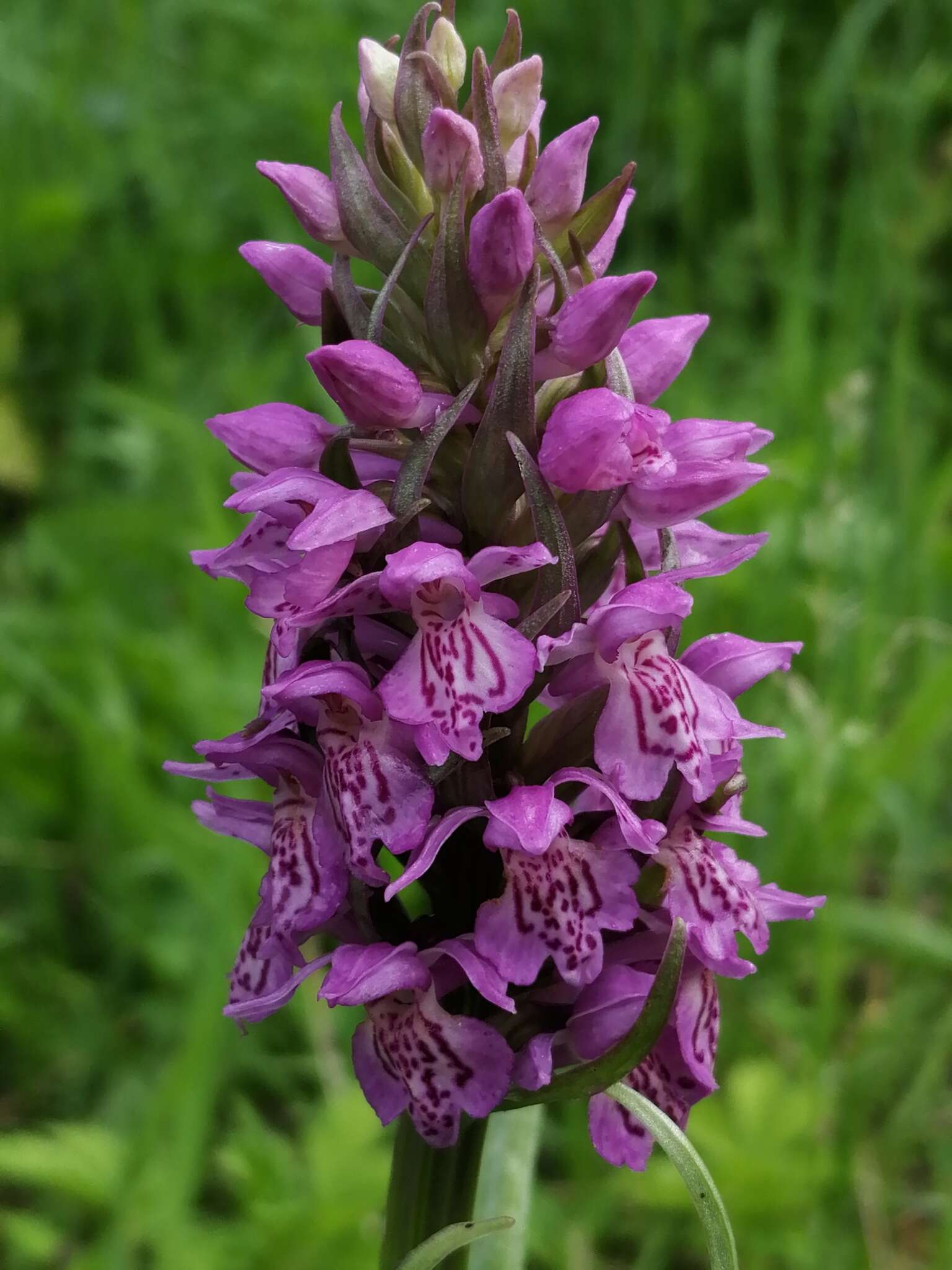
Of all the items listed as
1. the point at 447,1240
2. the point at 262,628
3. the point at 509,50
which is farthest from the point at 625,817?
the point at 262,628

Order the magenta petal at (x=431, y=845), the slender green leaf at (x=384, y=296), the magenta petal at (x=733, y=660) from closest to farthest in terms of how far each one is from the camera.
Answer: the magenta petal at (x=431, y=845)
the slender green leaf at (x=384, y=296)
the magenta petal at (x=733, y=660)

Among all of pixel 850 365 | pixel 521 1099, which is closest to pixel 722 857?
pixel 521 1099

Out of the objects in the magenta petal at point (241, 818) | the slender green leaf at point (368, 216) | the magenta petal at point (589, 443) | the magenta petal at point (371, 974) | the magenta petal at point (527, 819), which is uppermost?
the slender green leaf at point (368, 216)

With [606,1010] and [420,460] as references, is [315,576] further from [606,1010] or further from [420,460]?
[606,1010]

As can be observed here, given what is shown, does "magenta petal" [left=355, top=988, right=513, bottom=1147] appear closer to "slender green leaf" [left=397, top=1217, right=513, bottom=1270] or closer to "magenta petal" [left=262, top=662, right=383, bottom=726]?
"slender green leaf" [left=397, top=1217, right=513, bottom=1270]

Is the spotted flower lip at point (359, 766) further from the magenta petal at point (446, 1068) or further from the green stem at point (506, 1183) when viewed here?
the green stem at point (506, 1183)

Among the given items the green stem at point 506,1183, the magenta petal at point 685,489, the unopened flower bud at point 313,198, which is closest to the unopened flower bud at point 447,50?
the unopened flower bud at point 313,198

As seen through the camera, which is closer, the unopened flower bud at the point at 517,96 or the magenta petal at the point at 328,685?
the magenta petal at the point at 328,685
